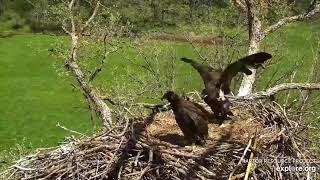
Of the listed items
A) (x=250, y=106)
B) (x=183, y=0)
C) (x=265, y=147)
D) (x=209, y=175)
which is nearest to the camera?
(x=209, y=175)

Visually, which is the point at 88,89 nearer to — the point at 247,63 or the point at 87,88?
the point at 87,88

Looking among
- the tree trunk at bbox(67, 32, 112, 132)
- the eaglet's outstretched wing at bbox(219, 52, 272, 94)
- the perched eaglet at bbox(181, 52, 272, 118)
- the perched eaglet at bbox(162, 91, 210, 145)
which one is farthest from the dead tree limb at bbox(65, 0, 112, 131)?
the eaglet's outstretched wing at bbox(219, 52, 272, 94)

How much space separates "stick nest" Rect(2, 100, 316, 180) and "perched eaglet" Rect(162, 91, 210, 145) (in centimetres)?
10

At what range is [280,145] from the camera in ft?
18.9

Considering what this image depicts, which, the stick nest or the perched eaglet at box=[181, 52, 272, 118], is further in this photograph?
the perched eaglet at box=[181, 52, 272, 118]

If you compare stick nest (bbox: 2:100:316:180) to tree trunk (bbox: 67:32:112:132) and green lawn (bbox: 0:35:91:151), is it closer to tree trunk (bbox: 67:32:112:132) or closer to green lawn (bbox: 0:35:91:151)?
tree trunk (bbox: 67:32:112:132)

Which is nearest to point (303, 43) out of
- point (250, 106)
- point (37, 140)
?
point (37, 140)

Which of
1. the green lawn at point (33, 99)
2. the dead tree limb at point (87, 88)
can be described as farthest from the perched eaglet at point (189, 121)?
the green lawn at point (33, 99)

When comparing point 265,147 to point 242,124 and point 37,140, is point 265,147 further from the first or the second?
point 37,140

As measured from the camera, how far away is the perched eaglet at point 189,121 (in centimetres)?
562

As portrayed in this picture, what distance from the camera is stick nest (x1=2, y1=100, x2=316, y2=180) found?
5.25m

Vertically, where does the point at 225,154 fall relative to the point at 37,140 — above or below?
above

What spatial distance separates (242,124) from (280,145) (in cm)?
57

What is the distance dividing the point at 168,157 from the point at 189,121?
0.50 metres
